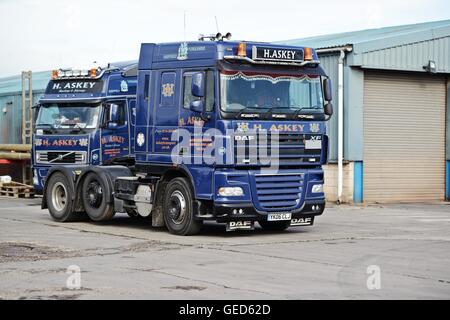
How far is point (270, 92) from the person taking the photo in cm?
1588

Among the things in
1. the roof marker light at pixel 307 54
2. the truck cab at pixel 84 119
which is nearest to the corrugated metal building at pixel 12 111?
the truck cab at pixel 84 119

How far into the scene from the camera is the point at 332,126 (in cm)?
2602

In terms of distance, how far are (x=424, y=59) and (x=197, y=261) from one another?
1666 centimetres

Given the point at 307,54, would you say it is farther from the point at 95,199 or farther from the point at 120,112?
the point at 120,112

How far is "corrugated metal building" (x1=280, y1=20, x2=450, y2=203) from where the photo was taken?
25.7m

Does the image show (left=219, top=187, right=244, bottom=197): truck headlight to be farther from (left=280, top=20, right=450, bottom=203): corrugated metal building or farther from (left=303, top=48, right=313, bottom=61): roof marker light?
(left=280, top=20, right=450, bottom=203): corrugated metal building

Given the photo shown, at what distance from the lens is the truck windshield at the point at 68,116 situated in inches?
858

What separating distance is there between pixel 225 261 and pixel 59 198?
26.0 ft

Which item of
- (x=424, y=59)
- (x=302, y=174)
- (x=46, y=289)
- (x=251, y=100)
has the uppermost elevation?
(x=424, y=59)

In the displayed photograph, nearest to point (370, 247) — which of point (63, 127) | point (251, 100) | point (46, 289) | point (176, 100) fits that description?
point (251, 100)

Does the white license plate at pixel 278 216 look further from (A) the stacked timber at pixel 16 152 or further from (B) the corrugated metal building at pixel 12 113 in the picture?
(B) the corrugated metal building at pixel 12 113

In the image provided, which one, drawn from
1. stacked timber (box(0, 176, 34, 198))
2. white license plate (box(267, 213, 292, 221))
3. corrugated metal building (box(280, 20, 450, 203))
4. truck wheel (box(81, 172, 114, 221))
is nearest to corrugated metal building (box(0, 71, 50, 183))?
stacked timber (box(0, 176, 34, 198))

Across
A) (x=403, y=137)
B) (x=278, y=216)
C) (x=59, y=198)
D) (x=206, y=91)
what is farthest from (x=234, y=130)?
(x=403, y=137)
